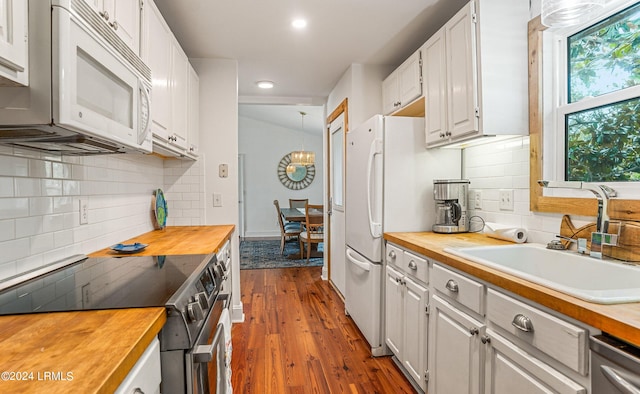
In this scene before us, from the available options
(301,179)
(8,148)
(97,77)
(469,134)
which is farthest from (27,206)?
(301,179)

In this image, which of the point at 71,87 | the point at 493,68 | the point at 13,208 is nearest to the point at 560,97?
the point at 493,68

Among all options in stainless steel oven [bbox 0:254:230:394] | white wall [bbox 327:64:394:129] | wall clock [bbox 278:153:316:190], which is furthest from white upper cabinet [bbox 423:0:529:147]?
wall clock [bbox 278:153:316:190]

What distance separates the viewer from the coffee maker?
7.26 ft

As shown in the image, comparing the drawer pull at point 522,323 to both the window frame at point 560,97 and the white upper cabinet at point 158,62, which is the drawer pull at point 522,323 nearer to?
the window frame at point 560,97

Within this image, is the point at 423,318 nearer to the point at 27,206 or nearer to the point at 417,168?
the point at 417,168

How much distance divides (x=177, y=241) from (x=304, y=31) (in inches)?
68.5

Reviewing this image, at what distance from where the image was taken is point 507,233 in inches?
73.5

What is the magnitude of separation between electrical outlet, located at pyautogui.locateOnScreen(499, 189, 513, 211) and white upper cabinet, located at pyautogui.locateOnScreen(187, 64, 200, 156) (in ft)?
7.17

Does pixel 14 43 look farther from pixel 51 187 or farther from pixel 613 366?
pixel 613 366

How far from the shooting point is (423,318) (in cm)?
181

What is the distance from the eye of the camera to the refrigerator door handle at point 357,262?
2453mm

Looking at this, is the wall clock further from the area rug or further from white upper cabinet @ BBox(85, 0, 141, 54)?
white upper cabinet @ BBox(85, 0, 141, 54)

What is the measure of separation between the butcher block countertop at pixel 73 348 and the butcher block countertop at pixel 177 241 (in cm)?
84

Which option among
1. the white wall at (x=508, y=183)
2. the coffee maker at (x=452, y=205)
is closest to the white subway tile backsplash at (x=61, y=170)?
the coffee maker at (x=452, y=205)
